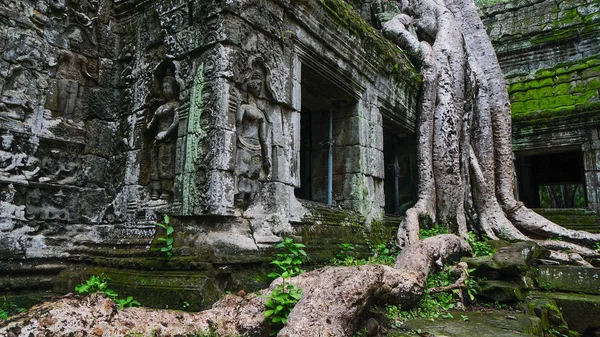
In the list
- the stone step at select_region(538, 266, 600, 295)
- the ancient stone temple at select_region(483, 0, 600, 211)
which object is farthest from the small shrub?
the ancient stone temple at select_region(483, 0, 600, 211)

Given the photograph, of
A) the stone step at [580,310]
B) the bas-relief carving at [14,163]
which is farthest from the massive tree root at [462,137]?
the bas-relief carving at [14,163]

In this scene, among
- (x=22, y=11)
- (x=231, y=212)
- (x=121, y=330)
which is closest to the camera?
(x=121, y=330)

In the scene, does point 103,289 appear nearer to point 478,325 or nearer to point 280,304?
point 280,304

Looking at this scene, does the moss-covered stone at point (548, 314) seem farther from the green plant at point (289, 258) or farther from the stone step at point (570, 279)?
the green plant at point (289, 258)

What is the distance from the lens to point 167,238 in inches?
137

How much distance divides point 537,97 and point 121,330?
32.4ft

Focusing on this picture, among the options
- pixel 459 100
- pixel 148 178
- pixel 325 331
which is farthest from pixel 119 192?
pixel 459 100

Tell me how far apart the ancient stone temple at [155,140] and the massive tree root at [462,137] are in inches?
89.6

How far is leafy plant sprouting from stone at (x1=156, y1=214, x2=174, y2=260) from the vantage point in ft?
10.9

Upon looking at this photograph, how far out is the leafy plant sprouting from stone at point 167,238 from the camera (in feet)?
10.9

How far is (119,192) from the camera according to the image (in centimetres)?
424

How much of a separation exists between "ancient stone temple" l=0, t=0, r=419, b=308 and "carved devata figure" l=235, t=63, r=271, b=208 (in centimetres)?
1

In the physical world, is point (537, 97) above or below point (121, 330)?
above

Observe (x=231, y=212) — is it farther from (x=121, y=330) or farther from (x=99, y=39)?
(x=99, y=39)
